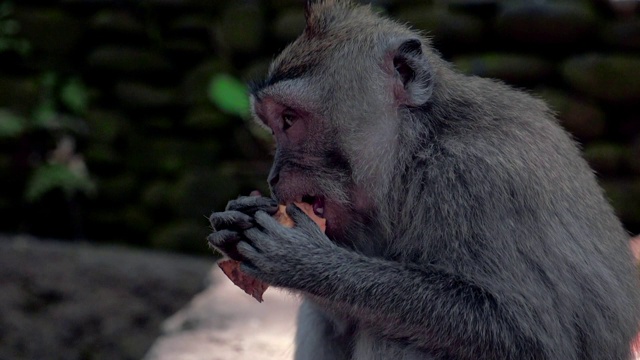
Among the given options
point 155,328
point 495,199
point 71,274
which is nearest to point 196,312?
point 155,328

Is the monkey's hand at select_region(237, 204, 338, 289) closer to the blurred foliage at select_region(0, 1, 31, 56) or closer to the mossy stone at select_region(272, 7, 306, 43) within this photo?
the mossy stone at select_region(272, 7, 306, 43)

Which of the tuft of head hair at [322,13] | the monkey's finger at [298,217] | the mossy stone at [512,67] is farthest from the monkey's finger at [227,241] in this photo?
the mossy stone at [512,67]

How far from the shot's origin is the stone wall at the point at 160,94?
8258 millimetres

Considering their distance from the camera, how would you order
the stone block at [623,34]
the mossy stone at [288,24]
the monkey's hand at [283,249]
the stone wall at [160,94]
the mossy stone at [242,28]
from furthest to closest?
1. the mossy stone at [242,28]
2. the mossy stone at [288,24]
3. the stone wall at [160,94]
4. the stone block at [623,34]
5. the monkey's hand at [283,249]

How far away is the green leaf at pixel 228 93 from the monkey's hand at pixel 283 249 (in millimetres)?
5502

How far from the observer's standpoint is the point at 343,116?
3.62 meters

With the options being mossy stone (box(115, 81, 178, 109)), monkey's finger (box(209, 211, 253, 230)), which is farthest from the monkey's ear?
mossy stone (box(115, 81, 178, 109))

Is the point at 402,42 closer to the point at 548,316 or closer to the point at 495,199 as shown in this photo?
the point at 495,199

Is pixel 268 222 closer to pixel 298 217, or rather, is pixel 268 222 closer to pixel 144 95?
pixel 298 217

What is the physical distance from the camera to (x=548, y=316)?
10.8 feet

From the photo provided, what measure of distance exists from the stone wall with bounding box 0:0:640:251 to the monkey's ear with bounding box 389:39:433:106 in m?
4.67

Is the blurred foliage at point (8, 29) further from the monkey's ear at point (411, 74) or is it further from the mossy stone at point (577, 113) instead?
the monkey's ear at point (411, 74)

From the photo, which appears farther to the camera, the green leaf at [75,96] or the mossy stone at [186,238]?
the green leaf at [75,96]

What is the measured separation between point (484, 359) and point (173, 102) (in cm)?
668
